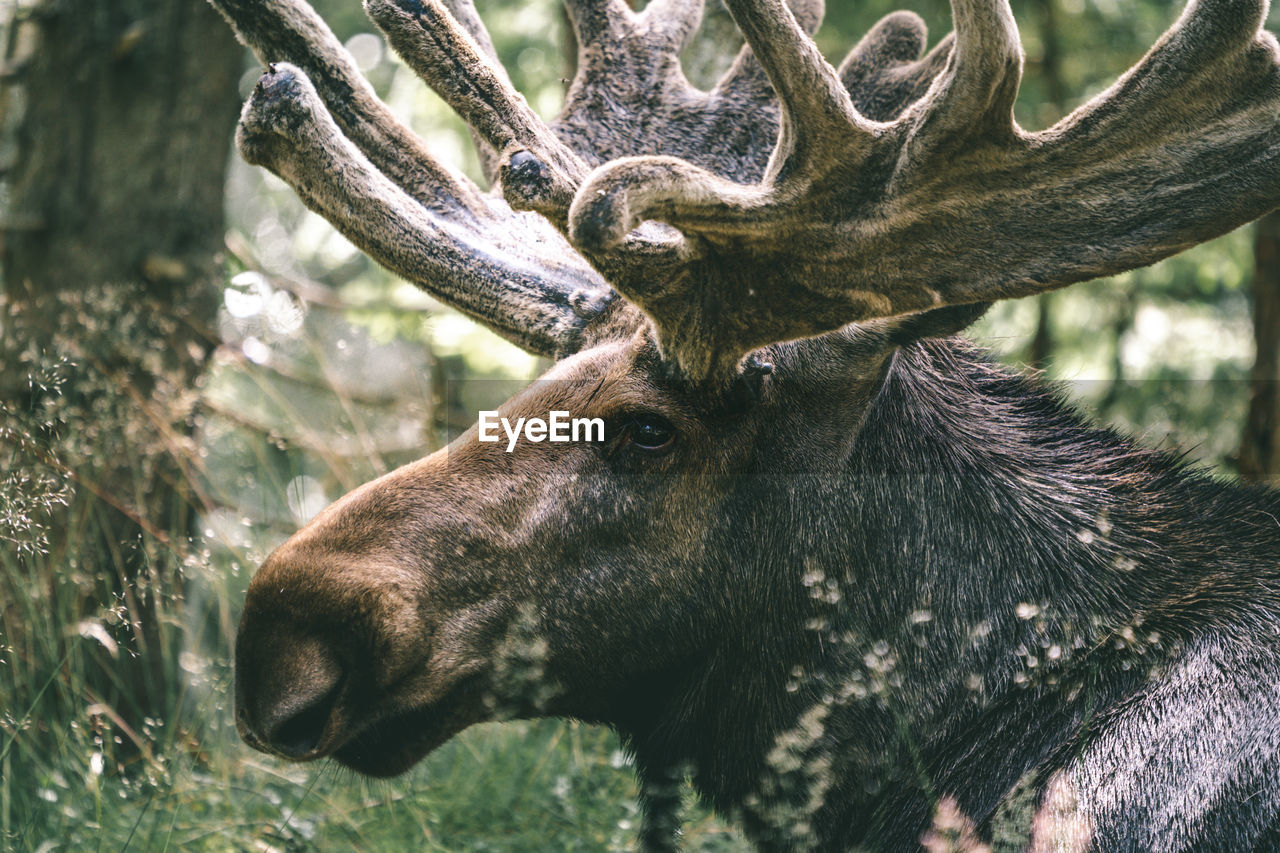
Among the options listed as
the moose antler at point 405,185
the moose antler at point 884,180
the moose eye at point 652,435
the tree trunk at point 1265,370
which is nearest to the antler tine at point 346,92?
the moose antler at point 405,185

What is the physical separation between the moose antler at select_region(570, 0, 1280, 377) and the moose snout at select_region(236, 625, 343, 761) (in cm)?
109

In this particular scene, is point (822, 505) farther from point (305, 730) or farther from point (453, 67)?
point (453, 67)

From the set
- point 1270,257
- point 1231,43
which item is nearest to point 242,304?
point 1231,43

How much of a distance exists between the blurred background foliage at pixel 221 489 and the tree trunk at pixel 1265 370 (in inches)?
3.3

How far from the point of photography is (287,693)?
2.40 metres

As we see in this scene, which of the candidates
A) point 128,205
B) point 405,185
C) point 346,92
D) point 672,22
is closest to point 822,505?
point 405,185

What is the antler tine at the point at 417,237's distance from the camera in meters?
2.94

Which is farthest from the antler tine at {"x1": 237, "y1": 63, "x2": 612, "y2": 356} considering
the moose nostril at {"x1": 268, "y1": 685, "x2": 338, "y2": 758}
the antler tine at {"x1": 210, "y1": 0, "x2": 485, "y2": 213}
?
the moose nostril at {"x1": 268, "y1": 685, "x2": 338, "y2": 758}

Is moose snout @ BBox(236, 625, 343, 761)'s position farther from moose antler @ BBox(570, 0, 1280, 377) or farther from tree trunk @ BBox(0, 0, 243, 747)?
tree trunk @ BBox(0, 0, 243, 747)

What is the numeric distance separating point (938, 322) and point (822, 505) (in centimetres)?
54

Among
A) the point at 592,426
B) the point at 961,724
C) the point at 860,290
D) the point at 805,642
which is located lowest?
the point at 961,724

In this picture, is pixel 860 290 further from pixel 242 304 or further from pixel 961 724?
pixel 242 304

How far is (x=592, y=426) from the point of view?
270 centimetres

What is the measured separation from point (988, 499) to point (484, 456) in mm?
1317
